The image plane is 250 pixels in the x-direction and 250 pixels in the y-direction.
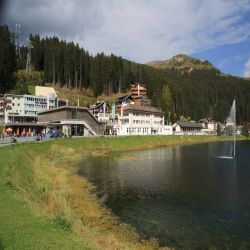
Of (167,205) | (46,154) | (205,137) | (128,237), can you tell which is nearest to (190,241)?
(128,237)

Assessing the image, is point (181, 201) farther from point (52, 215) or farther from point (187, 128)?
point (187, 128)

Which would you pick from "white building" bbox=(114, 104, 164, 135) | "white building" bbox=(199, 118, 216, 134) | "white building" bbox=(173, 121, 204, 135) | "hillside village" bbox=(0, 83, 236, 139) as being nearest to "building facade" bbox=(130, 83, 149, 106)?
"hillside village" bbox=(0, 83, 236, 139)

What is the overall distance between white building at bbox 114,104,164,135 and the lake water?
208ft

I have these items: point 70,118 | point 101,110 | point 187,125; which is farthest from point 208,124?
point 70,118

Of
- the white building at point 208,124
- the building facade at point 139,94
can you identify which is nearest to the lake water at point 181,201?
the building facade at point 139,94

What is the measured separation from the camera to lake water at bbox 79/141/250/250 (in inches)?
820

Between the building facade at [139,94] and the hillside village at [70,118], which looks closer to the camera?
the hillside village at [70,118]

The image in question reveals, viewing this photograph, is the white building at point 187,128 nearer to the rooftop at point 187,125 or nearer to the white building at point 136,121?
the rooftop at point 187,125

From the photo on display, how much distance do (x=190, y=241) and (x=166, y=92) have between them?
153086mm

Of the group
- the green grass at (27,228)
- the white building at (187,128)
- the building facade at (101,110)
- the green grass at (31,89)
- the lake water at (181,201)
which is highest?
the green grass at (31,89)

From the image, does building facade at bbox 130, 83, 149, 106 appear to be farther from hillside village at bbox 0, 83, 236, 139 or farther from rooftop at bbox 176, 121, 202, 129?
rooftop at bbox 176, 121, 202, 129

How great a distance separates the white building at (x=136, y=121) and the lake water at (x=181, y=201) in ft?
208

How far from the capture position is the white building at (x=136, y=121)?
11512 cm

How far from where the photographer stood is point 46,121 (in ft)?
321
